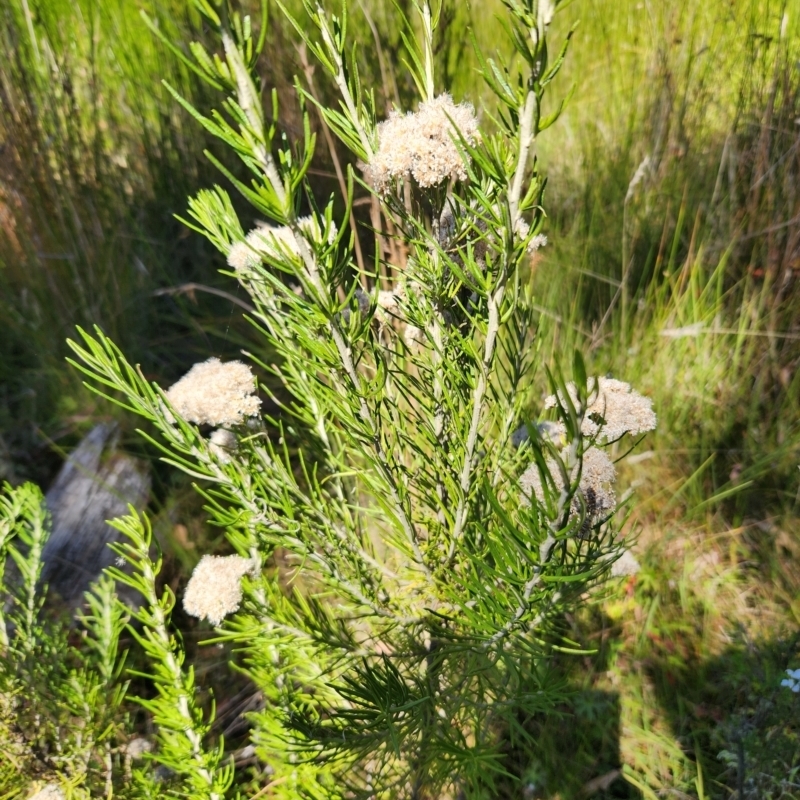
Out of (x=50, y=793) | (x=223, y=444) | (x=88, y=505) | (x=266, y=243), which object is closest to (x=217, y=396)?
(x=223, y=444)

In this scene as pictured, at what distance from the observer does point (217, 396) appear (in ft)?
2.84

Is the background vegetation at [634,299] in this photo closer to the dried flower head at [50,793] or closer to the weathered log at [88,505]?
the weathered log at [88,505]

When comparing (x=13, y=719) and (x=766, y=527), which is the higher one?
(x=13, y=719)

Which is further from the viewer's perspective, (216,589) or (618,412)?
(216,589)

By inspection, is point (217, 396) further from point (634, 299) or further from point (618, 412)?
point (634, 299)

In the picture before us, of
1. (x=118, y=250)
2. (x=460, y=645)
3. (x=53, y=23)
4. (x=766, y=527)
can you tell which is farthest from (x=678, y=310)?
(x=53, y=23)

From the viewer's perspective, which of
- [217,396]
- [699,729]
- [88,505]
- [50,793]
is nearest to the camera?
[217,396]

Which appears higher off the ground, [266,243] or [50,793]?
[266,243]

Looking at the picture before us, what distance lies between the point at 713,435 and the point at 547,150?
143 centimetres

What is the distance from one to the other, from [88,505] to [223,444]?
135cm

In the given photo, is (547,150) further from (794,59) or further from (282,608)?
(282,608)

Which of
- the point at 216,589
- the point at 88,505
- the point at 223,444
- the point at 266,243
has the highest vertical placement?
the point at 266,243

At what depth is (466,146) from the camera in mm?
565

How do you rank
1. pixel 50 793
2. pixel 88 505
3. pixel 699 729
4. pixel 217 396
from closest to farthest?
pixel 217 396
pixel 50 793
pixel 699 729
pixel 88 505
